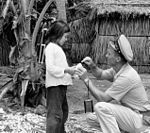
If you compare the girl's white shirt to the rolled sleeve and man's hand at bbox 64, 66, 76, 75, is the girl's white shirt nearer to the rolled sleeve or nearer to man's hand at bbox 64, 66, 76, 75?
man's hand at bbox 64, 66, 76, 75

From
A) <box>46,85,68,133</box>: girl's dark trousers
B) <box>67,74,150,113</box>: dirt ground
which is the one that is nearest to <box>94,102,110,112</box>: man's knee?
<box>46,85,68,133</box>: girl's dark trousers

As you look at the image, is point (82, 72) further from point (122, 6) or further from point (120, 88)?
point (122, 6)

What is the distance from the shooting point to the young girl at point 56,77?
3771mm

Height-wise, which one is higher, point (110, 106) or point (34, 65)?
point (34, 65)

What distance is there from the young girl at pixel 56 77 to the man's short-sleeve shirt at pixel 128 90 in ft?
2.12

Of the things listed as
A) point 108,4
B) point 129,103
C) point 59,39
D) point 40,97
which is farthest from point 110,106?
point 108,4

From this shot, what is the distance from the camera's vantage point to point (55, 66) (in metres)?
3.74

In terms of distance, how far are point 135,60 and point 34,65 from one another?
17.3 ft

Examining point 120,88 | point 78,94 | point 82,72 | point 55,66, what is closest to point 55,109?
point 55,66

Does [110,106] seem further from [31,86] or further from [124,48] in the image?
[31,86]

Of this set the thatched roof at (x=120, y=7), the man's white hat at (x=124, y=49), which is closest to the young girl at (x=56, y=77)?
the man's white hat at (x=124, y=49)

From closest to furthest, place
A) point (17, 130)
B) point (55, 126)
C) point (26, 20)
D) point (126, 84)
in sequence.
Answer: point (126, 84) → point (55, 126) → point (17, 130) → point (26, 20)

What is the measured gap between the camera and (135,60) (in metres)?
10.1

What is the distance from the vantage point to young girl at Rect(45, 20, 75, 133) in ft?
12.4
